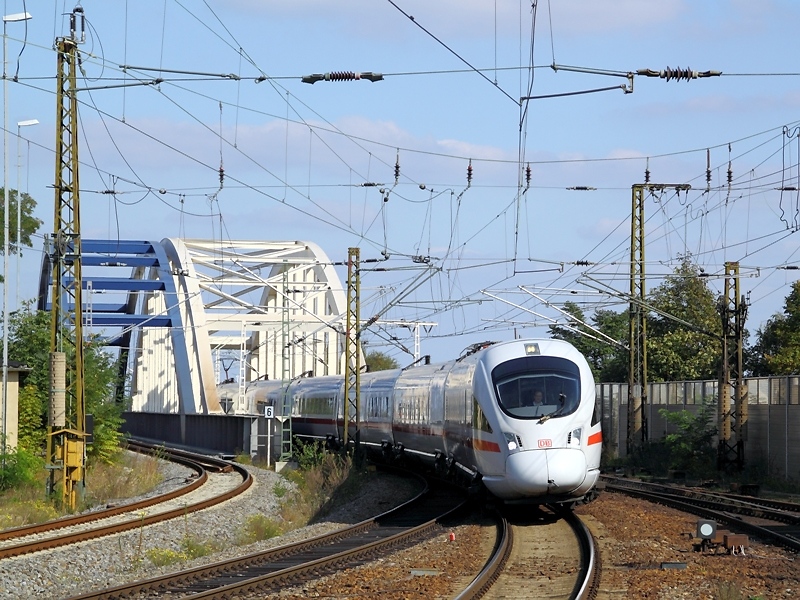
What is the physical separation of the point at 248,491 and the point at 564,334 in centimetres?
5121

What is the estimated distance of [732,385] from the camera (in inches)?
1374

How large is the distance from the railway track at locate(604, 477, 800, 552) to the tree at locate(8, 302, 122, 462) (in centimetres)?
1467

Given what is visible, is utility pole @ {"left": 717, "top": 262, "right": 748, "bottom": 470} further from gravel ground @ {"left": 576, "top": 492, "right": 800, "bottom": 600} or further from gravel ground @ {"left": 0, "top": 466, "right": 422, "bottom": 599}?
gravel ground @ {"left": 576, "top": 492, "right": 800, "bottom": 600}

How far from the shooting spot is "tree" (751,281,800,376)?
51.1 m

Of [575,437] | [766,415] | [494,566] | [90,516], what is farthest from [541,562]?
[766,415]

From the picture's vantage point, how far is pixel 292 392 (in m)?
55.3

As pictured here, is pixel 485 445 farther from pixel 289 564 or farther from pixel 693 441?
pixel 693 441

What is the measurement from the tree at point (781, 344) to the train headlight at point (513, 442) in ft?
114

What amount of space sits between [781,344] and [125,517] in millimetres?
42827

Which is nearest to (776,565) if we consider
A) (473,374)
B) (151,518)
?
(473,374)

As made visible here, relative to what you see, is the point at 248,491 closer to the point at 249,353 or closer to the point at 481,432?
the point at 481,432

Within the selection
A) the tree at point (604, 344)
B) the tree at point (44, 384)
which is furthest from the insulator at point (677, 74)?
the tree at point (604, 344)

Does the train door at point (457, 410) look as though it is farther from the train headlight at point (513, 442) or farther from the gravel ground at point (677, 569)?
the gravel ground at point (677, 569)

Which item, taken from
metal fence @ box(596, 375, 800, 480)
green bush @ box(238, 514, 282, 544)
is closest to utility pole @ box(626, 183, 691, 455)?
metal fence @ box(596, 375, 800, 480)
